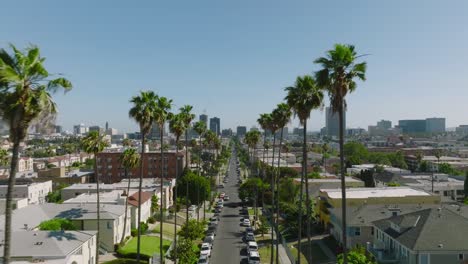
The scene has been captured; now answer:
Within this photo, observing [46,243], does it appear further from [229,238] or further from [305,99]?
[229,238]

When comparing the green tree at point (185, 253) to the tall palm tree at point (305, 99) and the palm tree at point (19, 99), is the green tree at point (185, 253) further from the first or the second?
the palm tree at point (19, 99)

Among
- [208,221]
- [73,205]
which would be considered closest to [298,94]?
[73,205]

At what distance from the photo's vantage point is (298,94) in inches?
1286

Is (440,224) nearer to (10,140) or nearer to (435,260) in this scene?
(435,260)

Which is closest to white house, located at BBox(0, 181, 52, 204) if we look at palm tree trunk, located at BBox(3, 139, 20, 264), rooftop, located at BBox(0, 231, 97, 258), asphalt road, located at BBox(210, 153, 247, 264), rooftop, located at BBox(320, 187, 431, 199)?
asphalt road, located at BBox(210, 153, 247, 264)

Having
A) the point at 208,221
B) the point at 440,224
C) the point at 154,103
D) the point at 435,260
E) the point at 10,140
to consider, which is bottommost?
the point at 208,221

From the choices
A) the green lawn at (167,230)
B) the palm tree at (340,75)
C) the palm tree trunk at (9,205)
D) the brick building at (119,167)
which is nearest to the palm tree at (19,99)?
the palm tree trunk at (9,205)

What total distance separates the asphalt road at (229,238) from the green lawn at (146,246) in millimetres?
7156

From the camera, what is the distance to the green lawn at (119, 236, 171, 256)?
1981 inches

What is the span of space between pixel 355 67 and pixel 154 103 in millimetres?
22177

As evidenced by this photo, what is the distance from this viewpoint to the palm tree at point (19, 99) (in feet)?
47.4

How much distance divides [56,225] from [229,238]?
2640 cm

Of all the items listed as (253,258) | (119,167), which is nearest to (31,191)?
(119,167)

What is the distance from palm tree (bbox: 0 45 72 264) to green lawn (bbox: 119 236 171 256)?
37030 millimetres
